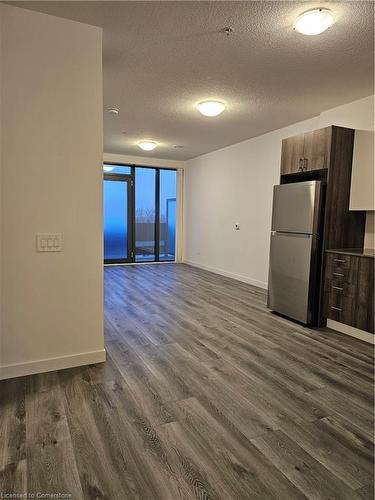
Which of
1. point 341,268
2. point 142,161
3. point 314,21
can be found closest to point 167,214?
point 142,161

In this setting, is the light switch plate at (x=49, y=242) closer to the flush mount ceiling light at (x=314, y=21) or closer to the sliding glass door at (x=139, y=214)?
the flush mount ceiling light at (x=314, y=21)

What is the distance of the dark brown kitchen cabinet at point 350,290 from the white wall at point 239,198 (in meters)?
1.66

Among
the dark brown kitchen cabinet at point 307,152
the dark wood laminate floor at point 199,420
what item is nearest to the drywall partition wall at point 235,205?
the dark brown kitchen cabinet at point 307,152

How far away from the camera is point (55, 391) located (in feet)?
7.23

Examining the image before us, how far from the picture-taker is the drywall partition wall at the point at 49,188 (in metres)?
2.27

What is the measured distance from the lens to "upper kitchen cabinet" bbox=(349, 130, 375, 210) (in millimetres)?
3484

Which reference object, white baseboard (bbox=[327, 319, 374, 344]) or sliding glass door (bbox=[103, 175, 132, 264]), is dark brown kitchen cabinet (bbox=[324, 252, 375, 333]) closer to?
white baseboard (bbox=[327, 319, 374, 344])

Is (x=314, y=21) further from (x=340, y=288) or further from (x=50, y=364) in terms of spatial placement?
(x=50, y=364)

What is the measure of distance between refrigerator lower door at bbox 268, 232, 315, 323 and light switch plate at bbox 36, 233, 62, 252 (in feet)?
8.56

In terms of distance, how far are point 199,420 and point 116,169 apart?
674 centimetres

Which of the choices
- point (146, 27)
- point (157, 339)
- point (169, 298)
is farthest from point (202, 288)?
point (146, 27)

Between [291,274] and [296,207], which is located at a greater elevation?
[296,207]

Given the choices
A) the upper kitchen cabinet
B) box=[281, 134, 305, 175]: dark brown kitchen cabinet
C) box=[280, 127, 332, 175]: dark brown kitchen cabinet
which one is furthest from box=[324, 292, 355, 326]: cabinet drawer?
box=[281, 134, 305, 175]: dark brown kitchen cabinet

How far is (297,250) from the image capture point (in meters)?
3.76
